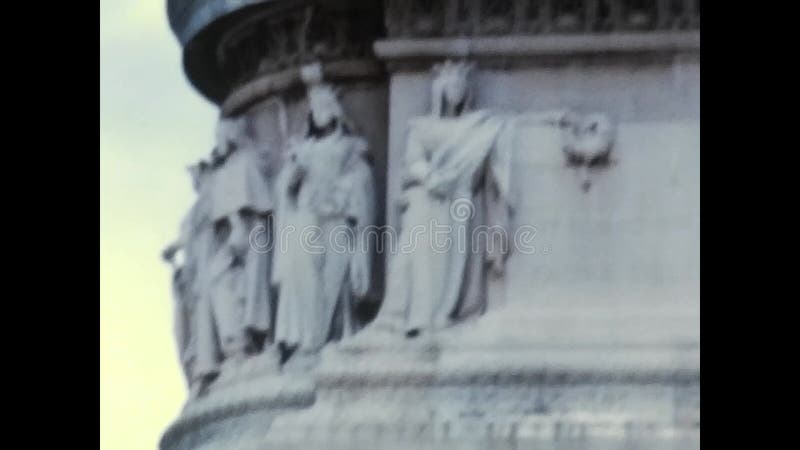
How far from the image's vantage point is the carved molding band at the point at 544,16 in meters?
15.5

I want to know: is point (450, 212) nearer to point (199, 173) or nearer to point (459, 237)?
point (459, 237)

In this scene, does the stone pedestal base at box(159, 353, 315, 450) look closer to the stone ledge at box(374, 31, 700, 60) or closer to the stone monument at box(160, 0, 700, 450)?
the stone monument at box(160, 0, 700, 450)

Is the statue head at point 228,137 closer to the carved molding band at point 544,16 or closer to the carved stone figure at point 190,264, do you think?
the carved stone figure at point 190,264

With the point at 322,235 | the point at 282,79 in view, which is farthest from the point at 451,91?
the point at 282,79

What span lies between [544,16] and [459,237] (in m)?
1.62

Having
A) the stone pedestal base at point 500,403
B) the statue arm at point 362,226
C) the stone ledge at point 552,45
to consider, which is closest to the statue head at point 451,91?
the stone ledge at point 552,45

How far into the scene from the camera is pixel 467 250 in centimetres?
1503

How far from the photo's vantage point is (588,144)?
15.1 meters

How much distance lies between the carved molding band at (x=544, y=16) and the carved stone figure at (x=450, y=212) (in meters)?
0.43
